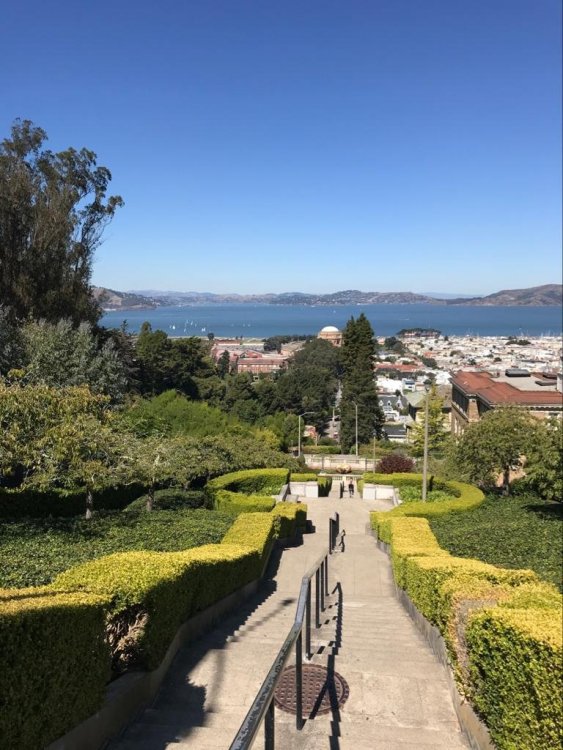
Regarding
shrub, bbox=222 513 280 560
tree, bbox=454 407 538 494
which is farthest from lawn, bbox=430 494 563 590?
shrub, bbox=222 513 280 560

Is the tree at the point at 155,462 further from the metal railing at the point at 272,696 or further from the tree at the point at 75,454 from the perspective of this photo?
the metal railing at the point at 272,696

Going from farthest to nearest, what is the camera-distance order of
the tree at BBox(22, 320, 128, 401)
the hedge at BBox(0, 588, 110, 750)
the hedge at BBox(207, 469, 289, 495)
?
the hedge at BBox(207, 469, 289, 495)
the tree at BBox(22, 320, 128, 401)
the hedge at BBox(0, 588, 110, 750)

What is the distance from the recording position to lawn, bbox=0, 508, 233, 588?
756cm

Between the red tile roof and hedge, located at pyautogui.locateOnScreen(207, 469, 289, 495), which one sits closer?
hedge, located at pyautogui.locateOnScreen(207, 469, 289, 495)

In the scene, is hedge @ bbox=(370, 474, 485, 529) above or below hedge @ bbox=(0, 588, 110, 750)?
below

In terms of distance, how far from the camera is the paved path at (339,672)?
4559 mm

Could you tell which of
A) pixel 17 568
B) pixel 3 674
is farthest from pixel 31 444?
pixel 3 674

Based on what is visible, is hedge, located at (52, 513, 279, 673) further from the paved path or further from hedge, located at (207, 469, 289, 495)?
hedge, located at (207, 469, 289, 495)

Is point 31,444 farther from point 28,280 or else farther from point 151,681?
point 28,280

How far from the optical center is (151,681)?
18.0 feet

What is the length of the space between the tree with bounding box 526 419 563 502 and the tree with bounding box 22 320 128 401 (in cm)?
1495

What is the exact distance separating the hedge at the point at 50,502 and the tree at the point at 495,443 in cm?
1195

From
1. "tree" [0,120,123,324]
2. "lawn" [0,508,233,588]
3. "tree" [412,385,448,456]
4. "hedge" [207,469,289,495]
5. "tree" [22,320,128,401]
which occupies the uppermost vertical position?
"tree" [0,120,123,324]

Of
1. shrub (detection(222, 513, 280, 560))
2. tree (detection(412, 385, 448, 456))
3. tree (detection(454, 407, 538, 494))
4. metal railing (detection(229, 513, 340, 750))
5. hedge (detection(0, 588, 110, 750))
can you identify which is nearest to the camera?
metal railing (detection(229, 513, 340, 750))
